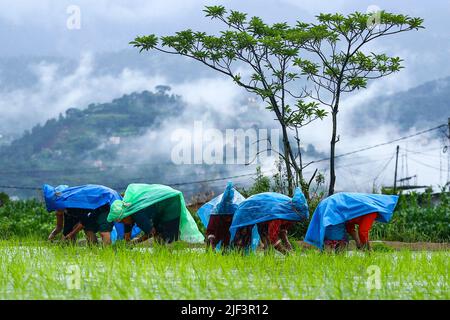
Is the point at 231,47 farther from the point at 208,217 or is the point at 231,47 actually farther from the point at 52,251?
the point at 52,251

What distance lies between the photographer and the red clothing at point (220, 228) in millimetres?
11703

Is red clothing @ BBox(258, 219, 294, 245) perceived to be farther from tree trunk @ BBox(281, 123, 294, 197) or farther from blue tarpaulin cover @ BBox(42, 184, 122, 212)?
tree trunk @ BBox(281, 123, 294, 197)

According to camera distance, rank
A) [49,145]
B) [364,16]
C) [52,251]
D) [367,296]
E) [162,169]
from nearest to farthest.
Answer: [367,296] < [52,251] < [364,16] < [49,145] < [162,169]

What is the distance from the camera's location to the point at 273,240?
1127cm

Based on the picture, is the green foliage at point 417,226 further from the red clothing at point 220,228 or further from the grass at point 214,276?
the red clothing at point 220,228

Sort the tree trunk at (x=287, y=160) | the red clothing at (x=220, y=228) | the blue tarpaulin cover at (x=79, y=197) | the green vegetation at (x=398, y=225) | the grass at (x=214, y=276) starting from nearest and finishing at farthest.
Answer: the grass at (x=214, y=276), the red clothing at (x=220, y=228), the blue tarpaulin cover at (x=79, y=197), the green vegetation at (x=398, y=225), the tree trunk at (x=287, y=160)

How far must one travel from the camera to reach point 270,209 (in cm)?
1102

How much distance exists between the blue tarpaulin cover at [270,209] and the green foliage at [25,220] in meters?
6.49

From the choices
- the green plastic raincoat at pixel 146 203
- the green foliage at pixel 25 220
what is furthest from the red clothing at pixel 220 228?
the green foliage at pixel 25 220

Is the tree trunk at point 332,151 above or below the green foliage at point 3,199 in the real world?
above

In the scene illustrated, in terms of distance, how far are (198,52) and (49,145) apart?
12035 centimetres
